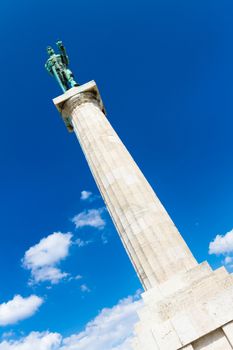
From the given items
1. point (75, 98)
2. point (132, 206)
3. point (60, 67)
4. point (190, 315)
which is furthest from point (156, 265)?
point (60, 67)

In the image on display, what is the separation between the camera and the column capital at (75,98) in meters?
17.6

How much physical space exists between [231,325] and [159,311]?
2079mm

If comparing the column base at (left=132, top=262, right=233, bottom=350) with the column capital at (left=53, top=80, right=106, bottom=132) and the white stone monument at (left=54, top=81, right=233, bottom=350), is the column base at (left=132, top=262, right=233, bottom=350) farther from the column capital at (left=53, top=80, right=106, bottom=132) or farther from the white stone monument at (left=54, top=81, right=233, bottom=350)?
the column capital at (left=53, top=80, right=106, bottom=132)

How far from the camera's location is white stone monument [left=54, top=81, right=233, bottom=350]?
320 inches

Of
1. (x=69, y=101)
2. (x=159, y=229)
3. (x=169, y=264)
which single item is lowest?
(x=169, y=264)

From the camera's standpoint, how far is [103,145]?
14.6 meters

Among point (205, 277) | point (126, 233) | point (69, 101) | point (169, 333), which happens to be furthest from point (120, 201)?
point (69, 101)

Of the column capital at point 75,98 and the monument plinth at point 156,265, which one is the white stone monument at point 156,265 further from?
the column capital at point 75,98

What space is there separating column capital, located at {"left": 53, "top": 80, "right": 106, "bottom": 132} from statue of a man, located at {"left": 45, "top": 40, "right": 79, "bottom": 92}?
215 centimetres

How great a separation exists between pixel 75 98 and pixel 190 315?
13.6 metres

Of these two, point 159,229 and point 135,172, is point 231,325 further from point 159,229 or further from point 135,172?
point 135,172

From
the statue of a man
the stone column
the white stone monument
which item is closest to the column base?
the white stone monument

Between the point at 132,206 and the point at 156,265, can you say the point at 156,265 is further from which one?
the point at 132,206

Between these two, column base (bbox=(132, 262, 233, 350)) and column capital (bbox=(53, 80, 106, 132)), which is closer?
column base (bbox=(132, 262, 233, 350))
